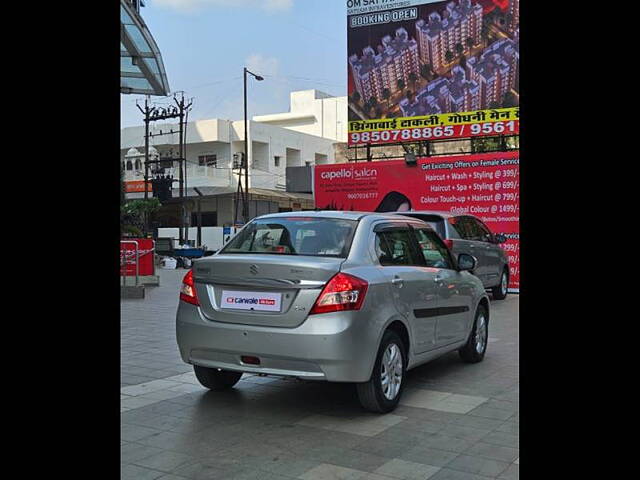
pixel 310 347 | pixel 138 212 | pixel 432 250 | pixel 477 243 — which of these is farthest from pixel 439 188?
pixel 138 212

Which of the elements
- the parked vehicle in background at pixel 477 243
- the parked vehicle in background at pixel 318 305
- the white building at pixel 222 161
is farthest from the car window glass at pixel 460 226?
the white building at pixel 222 161

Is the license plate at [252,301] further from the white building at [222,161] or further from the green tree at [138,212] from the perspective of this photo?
the white building at [222,161]

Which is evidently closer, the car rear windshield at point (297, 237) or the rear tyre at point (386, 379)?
the rear tyre at point (386, 379)

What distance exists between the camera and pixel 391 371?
5.49 m

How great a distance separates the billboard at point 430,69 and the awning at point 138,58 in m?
8.08

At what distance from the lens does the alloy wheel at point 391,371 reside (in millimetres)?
5391

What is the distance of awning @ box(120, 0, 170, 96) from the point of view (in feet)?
35.0

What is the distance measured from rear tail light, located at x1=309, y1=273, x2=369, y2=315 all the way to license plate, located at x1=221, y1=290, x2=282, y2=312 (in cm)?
30

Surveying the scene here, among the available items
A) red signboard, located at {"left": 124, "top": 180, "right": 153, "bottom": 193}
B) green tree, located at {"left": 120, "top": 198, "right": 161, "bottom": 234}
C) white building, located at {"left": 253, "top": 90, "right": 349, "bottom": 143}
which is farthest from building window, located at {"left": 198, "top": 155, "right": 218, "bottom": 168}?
green tree, located at {"left": 120, "top": 198, "right": 161, "bottom": 234}
